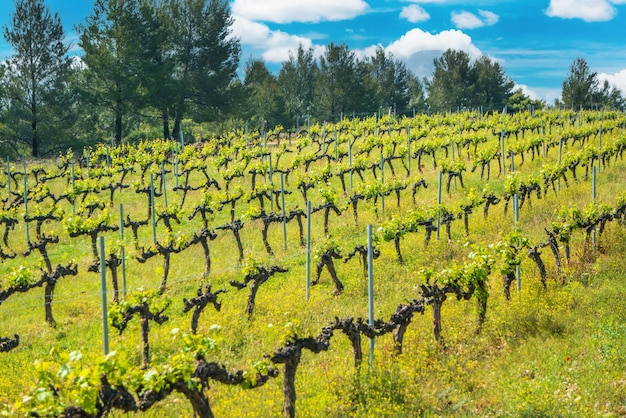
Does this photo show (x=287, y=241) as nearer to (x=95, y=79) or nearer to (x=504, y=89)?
(x=95, y=79)

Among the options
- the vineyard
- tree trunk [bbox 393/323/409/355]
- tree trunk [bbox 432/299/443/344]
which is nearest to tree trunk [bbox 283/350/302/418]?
the vineyard

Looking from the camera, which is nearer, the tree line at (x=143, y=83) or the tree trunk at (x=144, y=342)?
the tree trunk at (x=144, y=342)

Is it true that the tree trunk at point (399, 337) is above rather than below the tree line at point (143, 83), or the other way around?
below

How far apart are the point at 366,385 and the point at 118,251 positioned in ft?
29.3

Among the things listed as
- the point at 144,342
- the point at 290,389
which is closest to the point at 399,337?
the point at 290,389

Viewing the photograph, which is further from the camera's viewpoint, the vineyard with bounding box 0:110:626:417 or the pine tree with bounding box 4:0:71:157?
the pine tree with bounding box 4:0:71:157

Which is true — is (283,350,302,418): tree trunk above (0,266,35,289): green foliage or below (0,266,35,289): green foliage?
below

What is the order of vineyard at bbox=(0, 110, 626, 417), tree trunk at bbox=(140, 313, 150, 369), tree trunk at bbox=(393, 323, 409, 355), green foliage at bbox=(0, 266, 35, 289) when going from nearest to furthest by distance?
vineyard at bbox=(0, 110, 626, 417) → tree trunk at bbox=(393, 323, 409, 355) → tree trunk at bbox=(140, 313, 150, 369) → green foliage at bbox=(0, 266, 35, 289)

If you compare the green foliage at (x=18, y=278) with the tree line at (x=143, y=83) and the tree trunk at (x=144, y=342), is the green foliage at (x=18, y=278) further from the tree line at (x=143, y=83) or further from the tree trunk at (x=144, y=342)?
the tree line at (x=143, y=83)

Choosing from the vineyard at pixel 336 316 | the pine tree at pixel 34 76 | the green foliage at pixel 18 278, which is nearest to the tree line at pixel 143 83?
the pine tree at pixel 34 76

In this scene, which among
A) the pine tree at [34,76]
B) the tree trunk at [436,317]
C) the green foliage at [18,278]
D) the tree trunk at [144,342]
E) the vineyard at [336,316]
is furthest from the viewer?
the pine tree at [34,76]

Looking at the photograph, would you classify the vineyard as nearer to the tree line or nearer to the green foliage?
the green foliage

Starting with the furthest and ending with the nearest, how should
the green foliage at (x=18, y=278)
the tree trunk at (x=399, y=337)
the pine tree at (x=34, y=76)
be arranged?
the pine tree at (x=34, y=76), the green foliage at (x=18, y=278), the tree trunk at (x=399, y=337)

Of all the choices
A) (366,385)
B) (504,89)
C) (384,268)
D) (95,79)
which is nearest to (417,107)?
(504,89)
